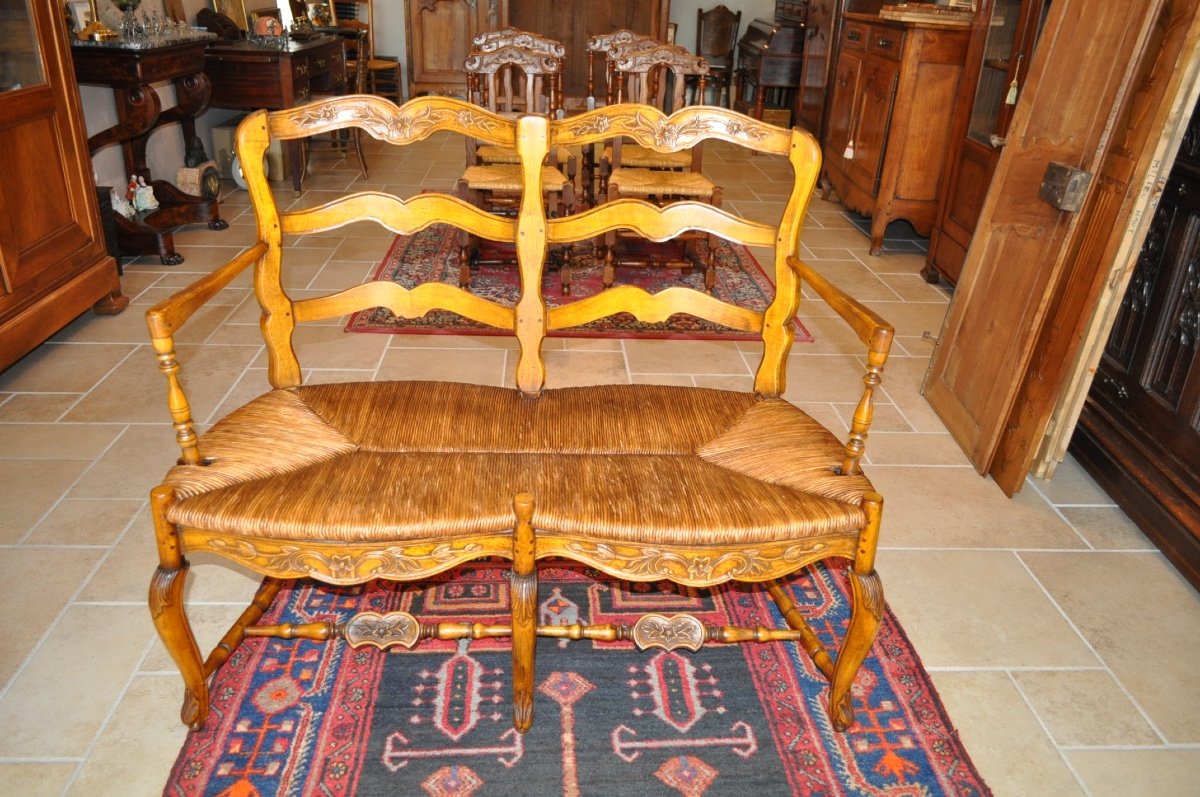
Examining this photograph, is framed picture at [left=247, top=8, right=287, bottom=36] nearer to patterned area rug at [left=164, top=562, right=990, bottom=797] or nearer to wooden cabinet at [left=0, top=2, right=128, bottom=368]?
wooden cabinet at [left=0, top=2, right=128, bottom=368]

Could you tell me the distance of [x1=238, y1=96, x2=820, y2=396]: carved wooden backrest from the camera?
1.77 metres

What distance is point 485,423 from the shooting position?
179cm

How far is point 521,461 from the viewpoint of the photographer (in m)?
1.67

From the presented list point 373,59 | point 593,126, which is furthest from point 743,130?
point 373,59

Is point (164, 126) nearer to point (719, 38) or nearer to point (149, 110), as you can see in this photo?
point (149, 110)

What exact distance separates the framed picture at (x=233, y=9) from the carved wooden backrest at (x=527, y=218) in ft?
14.8

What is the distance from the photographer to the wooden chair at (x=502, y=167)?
379 centimetres

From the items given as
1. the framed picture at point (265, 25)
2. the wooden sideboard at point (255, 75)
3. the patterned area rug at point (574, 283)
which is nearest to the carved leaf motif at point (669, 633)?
the patterned area rug at point (574, 283)

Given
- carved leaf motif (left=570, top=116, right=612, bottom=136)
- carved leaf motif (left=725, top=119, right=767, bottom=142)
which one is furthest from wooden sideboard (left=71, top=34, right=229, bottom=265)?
carved leaf motif (left=725, top=119, right=767, bottom=142)

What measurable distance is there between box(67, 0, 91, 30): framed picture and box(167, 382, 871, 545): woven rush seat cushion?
3040mm

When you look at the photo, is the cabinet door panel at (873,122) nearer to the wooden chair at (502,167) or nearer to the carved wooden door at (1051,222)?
the wooden chair at (502,167)

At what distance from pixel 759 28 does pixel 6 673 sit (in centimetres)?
741

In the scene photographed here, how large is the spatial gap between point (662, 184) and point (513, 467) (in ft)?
8.10

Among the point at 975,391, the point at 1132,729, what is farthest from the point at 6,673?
the point at 975,391
